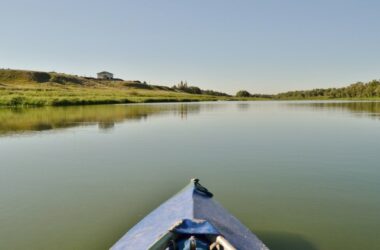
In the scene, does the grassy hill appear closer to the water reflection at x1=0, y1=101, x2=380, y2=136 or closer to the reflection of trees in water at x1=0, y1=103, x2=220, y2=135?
the water reflection at x1=0, y1=101, x2=380, y2=136

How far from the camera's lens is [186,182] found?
11.5 m

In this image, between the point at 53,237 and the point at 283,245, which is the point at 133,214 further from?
the point at 283,245

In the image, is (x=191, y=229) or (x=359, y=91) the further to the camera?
(x=359, y=91)

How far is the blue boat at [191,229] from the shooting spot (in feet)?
15.5

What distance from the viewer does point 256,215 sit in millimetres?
8164

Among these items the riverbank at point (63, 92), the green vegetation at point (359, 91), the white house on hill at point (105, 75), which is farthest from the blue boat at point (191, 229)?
the white house on hill at point (105, 75)

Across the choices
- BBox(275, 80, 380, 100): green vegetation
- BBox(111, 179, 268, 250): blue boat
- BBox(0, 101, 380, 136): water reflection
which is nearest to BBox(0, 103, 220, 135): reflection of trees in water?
BBox(0, 101, 380, 136): water reflection

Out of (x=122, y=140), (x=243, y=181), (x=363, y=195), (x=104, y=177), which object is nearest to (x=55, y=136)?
(x=122, y=140)

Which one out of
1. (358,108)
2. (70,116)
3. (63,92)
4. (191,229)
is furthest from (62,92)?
(191,229)

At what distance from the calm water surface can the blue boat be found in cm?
138

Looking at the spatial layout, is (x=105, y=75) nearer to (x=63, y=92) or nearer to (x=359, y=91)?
(x=63, y=92)

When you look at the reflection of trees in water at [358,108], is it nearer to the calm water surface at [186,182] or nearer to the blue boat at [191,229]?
the calm water surface at [186,182]

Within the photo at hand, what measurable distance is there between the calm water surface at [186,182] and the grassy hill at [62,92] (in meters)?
43.1

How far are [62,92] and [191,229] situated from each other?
9061 cm
